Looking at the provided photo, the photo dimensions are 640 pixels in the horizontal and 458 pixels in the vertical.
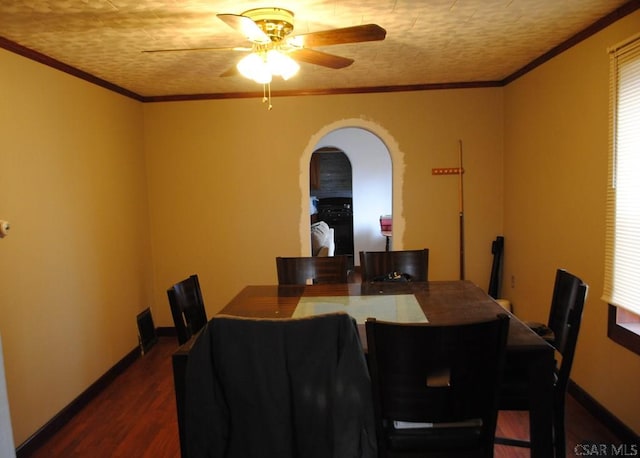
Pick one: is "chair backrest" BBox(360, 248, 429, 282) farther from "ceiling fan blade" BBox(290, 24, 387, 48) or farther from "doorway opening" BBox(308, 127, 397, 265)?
"doorway opening" BBox(308, 127, 397, 265)

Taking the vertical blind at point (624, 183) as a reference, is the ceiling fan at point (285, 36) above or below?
above

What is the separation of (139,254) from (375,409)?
3119mm

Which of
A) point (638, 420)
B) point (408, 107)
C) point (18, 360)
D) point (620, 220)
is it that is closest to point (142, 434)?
point (18, 360)

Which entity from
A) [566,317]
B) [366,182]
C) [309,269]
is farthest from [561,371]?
[366,182]

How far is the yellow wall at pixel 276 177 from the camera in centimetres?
405

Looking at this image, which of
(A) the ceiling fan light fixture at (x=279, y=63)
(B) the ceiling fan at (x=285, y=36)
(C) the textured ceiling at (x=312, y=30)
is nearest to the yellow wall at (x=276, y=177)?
(C) the textured ceiling at (x=312, y=30)

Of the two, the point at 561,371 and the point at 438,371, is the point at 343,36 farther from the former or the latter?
the point at 561,371

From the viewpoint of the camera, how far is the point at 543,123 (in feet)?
10.7

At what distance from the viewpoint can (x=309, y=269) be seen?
294 cm

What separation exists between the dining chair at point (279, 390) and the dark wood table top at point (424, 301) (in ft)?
2.30

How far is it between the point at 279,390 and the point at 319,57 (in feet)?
A: 5.46

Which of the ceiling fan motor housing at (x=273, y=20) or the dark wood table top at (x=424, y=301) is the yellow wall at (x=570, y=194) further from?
the ceiling fan motor housing at (x=273, y=20)

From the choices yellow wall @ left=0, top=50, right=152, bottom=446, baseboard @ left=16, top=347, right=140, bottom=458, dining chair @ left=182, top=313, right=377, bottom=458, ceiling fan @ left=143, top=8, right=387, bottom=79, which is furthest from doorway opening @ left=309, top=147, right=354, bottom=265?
dining chair @ left=182, top=313, right=377, bottom=458

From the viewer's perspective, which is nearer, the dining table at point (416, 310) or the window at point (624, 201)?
the dining table at point (416, 310)
